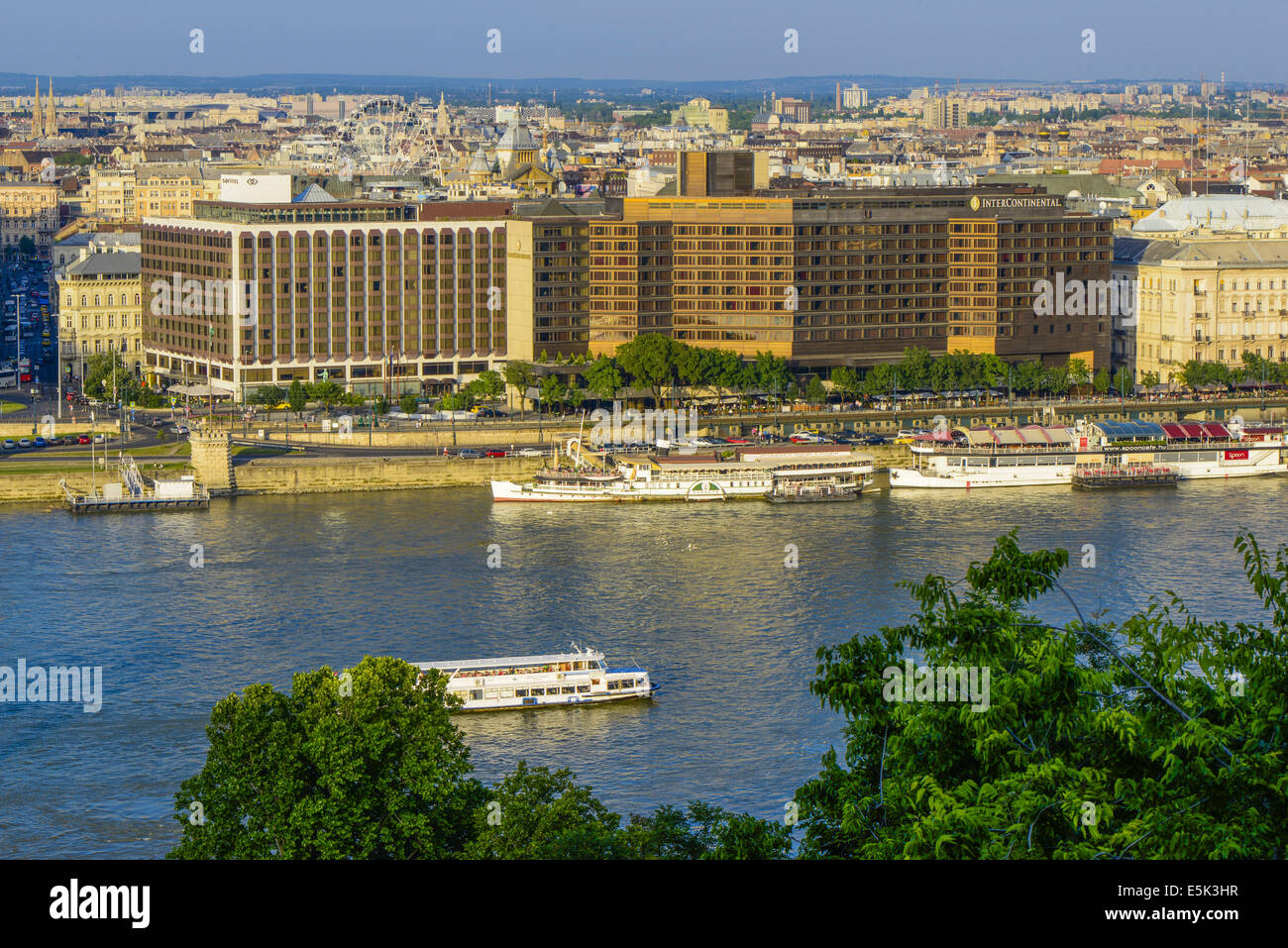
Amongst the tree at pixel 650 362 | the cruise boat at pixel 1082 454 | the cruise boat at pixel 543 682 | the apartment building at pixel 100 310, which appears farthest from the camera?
the apartment building at pixel 100 310

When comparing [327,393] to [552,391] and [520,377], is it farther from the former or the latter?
[552,391]

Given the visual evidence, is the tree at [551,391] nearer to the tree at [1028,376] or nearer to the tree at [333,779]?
the tree at [1028,376]

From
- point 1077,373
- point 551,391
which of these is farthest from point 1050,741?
point 1077,373

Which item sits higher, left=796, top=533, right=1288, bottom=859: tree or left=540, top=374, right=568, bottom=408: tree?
left=796, top=533, right=1288, bottom=859: tree

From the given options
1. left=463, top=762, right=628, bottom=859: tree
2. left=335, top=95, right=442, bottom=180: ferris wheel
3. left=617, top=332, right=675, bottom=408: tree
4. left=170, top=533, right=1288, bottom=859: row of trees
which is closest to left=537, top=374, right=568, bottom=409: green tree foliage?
left=617, top=332, right=675, bottom=408: tree

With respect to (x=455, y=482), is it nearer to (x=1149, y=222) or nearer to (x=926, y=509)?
(x=926, y=509)

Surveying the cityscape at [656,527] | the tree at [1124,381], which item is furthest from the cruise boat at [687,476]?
the tree at [1124,381]

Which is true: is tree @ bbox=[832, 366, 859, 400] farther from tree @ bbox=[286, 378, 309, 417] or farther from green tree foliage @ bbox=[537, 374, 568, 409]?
tree @ bbox=[286, 378, 309, 417]
